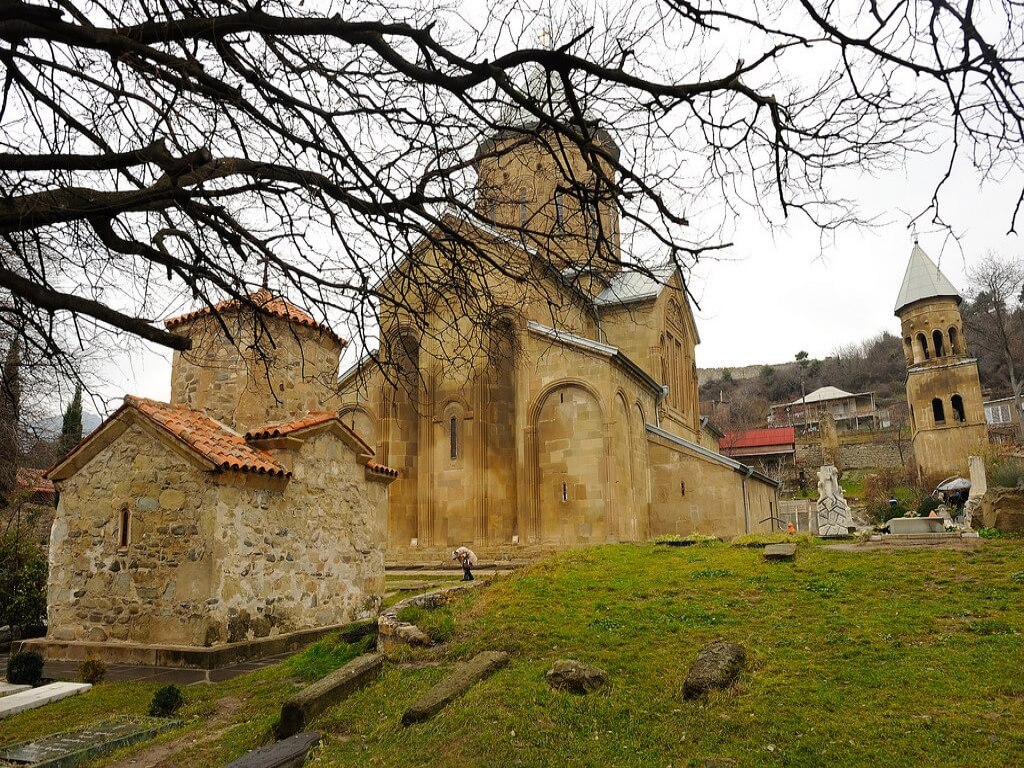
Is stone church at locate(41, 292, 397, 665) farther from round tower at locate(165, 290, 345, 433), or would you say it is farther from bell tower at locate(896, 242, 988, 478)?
bell tower at locate(896, 242, 988, 478)

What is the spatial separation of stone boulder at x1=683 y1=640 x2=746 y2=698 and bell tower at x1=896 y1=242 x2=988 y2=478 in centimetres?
3983

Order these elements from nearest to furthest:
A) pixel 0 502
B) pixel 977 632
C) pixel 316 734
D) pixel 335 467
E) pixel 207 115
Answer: pixel 207 115, pixel 316 734, pixel 977 632, pixel 335 467, pixel 0 502

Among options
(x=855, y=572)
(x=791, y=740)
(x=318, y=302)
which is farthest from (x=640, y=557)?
(x=318, y=302)

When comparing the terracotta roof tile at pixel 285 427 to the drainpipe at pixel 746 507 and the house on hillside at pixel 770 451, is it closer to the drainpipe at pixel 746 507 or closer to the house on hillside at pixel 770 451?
the drainpipe at pixel 746 507

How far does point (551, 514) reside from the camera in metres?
16.9

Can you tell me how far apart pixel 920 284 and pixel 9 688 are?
148 ft

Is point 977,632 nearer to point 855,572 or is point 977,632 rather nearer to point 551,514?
point 855,572

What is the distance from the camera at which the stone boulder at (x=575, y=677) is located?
5.73 metres

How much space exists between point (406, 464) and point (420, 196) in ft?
47.5

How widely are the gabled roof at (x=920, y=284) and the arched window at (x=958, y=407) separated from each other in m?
5.69

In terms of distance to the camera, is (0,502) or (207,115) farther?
(0,502)

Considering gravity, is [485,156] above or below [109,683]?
above

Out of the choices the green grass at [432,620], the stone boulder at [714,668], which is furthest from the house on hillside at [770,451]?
the stone boulder at [714,668]

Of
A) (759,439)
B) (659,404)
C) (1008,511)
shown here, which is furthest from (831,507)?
(759,439)
